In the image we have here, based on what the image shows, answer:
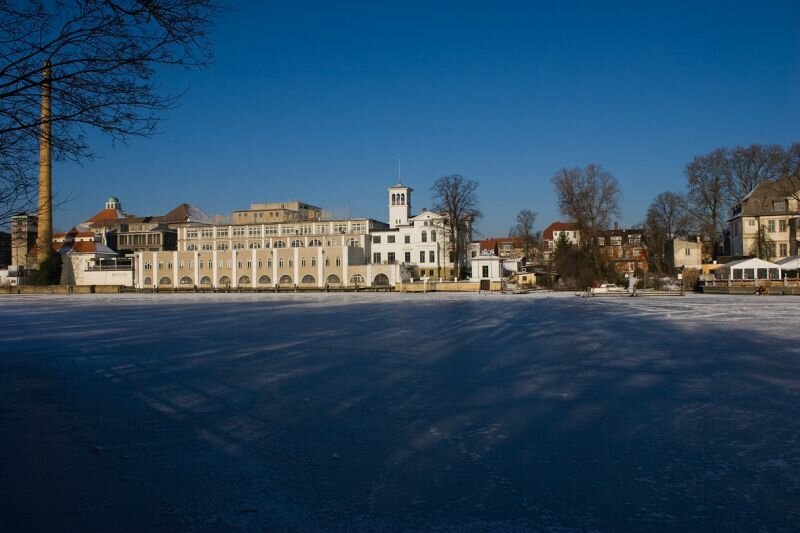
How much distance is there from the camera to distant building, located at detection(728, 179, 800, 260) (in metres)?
60.5

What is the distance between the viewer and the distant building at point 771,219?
60.5 m

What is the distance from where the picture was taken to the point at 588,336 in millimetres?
18172

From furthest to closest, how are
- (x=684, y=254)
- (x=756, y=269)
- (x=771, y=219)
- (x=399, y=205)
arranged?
(x=399, y=205) < (x=684, y=254) < (x=771, y=219) < (x=756, y=269)

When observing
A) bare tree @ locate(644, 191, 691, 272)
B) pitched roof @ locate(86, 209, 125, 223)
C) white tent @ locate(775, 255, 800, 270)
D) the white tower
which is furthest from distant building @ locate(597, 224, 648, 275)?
pitched roof @ locate(86, 209, 125, 223)

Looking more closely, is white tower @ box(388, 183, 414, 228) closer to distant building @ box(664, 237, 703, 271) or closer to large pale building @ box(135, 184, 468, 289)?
large pale building @ box(135, 184, 468, 289)

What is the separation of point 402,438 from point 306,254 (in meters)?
66.7

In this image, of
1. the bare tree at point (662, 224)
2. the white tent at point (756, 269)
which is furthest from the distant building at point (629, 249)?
the white tent at point (756, 269)

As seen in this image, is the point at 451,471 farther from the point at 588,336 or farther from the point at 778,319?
the point at 778,319

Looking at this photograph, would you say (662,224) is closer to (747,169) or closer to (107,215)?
(747,169)

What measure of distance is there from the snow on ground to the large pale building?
56.4 m

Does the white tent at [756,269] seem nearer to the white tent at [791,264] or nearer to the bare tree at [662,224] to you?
the white tent at [791,264]

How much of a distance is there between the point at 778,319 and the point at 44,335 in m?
25.5

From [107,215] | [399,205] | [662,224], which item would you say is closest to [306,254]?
[399,205]

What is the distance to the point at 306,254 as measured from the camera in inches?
2872
